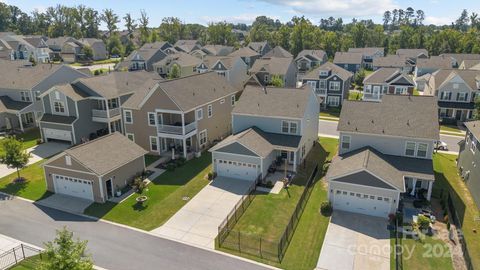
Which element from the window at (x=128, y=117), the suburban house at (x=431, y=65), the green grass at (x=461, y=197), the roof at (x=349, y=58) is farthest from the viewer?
the roof at (x=349, y=58)

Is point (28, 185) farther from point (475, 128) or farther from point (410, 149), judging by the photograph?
point (475, 128)

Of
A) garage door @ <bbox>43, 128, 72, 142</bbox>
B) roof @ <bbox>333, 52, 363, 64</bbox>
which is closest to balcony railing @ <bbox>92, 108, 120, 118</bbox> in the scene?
garage door @ <bbox>43, 128, 72, 142</bbox>

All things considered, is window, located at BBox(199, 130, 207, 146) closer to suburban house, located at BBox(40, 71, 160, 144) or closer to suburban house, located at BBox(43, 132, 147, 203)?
suburban house, located at BBox(40, 71, 160, 144)

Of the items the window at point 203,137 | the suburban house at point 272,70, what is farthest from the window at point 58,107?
the suburban house at point 272,70

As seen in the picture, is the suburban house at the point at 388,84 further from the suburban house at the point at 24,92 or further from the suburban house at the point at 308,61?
the suburban house at the point at 24,92

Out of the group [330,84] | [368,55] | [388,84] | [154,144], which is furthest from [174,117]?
[368,55]

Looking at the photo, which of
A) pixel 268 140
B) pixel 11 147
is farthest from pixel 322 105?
pixel 11 147

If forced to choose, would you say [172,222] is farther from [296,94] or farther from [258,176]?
[296,94]
